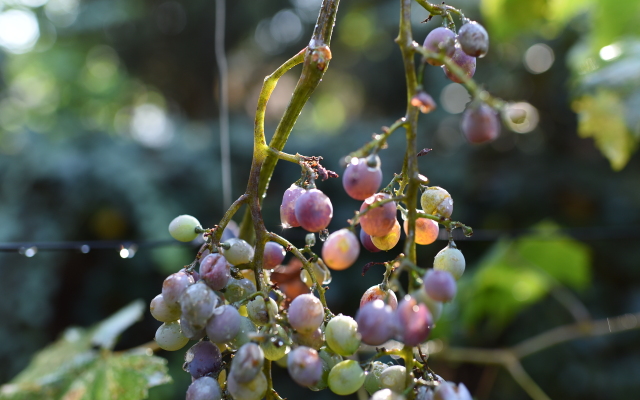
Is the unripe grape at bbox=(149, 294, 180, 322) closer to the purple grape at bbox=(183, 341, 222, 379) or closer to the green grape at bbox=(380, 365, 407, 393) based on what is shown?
the purple grape at bbox=(183, 341, 222, 379)

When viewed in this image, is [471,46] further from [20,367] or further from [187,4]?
[187,4]

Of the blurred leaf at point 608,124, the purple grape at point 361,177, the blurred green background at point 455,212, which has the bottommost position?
the blurred green background at point 455,212

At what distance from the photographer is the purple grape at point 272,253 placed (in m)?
0.34

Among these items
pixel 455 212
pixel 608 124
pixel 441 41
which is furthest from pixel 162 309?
pixel 455 212

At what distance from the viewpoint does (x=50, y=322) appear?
1659mm

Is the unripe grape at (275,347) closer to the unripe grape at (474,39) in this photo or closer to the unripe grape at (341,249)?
the unripe grape at (341,249)

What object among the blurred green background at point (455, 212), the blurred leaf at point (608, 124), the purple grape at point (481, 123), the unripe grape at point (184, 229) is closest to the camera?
the purple grape at point (481, 123)

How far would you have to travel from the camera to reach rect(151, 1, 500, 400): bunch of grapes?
0.25 metres

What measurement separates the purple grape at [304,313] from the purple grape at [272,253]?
0.06 metres

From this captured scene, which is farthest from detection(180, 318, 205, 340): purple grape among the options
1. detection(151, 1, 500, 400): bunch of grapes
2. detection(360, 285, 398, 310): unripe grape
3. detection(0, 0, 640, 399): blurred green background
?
detection(0, 0, 640, 399): blurred green background

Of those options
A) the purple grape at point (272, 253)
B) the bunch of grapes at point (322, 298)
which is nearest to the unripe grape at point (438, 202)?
the bunch of grapes at point (322, 298)

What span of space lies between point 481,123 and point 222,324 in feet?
0.59

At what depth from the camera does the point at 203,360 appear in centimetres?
31

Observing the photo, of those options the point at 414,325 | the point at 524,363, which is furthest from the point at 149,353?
the point at 524,363
